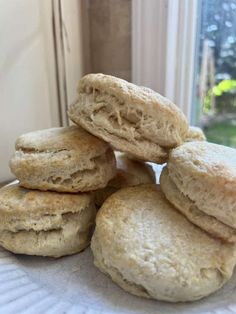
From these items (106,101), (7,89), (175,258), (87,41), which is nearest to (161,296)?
(175,258)

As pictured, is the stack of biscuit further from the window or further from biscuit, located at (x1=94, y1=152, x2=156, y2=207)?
the window

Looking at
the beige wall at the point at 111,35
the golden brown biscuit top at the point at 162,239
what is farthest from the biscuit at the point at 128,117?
the beige wall at the point at 111,35

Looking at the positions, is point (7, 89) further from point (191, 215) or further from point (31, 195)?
point (191, 215)

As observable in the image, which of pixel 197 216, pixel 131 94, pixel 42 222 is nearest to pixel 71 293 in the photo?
pixel 42 222

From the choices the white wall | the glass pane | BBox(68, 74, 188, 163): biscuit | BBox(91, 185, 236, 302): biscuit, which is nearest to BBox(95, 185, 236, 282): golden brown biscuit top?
BBox(91, 185, 236, 302): biscuit

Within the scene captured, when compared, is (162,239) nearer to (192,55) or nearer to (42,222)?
(42,222)

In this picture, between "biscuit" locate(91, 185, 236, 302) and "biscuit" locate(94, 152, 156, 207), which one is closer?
"biscuit" locate(91, 185, 236, 302)

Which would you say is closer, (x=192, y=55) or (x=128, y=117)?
(x=128, y=117)
